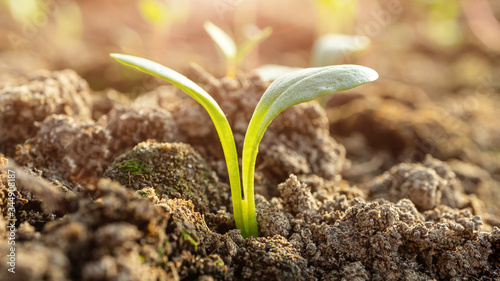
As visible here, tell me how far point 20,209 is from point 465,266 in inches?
51.7

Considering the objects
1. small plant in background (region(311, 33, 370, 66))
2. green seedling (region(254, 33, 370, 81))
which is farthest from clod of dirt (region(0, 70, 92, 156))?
small plant in background (region(311, 33, 370, 66))

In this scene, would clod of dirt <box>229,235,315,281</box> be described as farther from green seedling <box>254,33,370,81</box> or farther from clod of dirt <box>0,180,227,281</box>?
green seedling <box>254,33,370,81</box>

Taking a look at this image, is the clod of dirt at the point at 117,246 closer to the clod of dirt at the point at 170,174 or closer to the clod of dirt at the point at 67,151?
the clod of dirt at the point at 170,174

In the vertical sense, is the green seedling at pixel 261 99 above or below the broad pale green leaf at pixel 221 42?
below

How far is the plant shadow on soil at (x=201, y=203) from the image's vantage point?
2.49ft

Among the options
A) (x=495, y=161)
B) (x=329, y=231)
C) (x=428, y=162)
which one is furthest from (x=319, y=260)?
(x=495, y=161)

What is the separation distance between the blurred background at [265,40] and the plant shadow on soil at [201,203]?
1168 millimetres

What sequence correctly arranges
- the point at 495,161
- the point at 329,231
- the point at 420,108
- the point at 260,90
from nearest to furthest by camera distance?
the point at 329,231, the point at 260,90, the point at 495,161, the point at 420,108

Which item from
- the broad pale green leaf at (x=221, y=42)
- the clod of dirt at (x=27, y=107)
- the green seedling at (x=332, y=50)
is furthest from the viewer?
the green seedling at (x=332, y=50)

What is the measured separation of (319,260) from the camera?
108cm

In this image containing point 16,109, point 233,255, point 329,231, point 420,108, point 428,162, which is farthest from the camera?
point 420,108

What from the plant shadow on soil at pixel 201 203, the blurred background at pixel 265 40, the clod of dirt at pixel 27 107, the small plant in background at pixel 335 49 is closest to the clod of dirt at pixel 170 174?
the plant shadow on soil at pixel 201 203

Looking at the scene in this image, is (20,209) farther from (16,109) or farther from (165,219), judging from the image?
(16,109)

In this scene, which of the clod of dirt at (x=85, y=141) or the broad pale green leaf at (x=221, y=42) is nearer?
the clod of dirt at (x=85, y=141)
